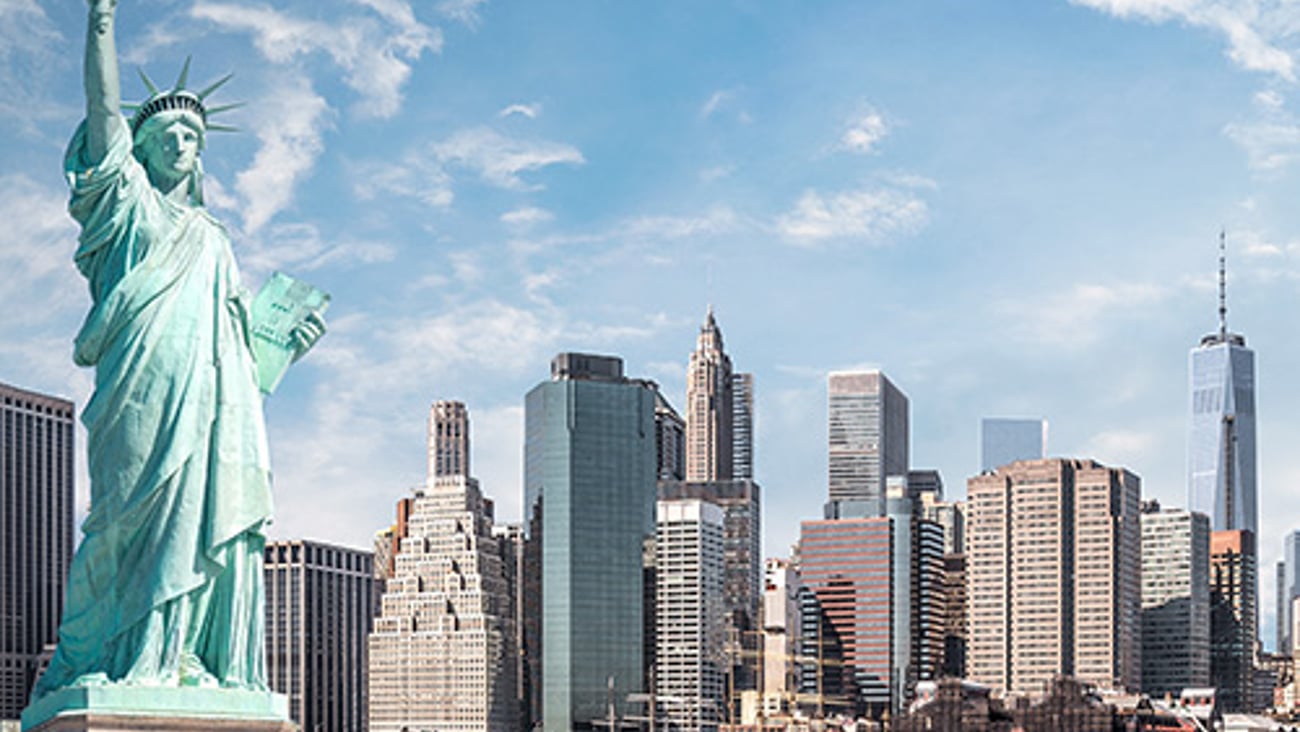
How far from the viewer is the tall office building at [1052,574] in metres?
159

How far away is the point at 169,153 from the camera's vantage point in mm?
37500

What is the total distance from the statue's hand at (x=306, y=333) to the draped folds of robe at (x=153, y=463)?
2.26 metres

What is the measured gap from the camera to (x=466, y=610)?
15988 centimetres

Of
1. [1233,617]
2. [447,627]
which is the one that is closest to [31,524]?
[447,627]

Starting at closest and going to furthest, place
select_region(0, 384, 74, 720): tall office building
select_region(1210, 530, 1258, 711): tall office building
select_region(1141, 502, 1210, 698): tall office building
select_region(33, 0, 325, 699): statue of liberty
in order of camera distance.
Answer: select_region(33, 0, 325, 699): statue of liberty < select_region(0, 384, 74, 720): tall office building < select_region(1141, 502, 1210, 698): tall office building < select_region(1210, 530, 1258, 711): tall office building

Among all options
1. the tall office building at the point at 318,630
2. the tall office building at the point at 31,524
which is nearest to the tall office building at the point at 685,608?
the tall office building at the point at 318,630

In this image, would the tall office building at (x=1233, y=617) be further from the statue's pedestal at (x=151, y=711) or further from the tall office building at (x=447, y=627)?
the statue's pedestal at (x=151, y=711)

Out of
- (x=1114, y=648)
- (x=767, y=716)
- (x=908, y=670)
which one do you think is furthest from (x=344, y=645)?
(x=1114, y=648)

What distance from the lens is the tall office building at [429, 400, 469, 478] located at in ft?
574

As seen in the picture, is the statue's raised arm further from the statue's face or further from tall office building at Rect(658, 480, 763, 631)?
tall office building at Rect(658, 480, 763, 631)

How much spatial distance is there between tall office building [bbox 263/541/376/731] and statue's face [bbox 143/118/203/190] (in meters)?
122

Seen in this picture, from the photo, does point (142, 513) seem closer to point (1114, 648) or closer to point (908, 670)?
point (1114, 648)

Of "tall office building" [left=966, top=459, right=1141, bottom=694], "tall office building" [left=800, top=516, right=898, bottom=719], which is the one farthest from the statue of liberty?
"tall office building" [left=800, top=516, right=898, bottom=719]

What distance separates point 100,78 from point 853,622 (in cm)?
14343
